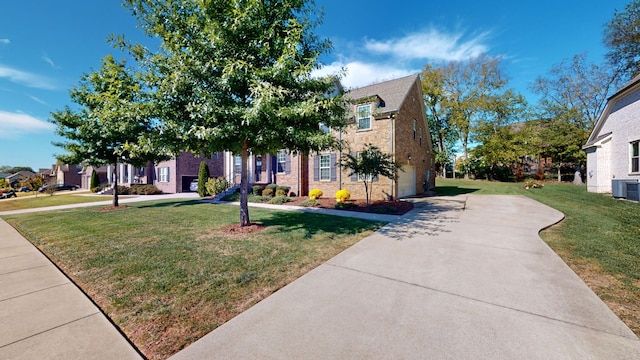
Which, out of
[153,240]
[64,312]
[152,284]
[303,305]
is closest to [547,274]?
[303,305]

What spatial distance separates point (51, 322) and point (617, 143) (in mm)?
22118

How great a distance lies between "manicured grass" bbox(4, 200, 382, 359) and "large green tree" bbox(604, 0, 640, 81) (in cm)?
3202

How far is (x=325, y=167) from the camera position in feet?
49.3

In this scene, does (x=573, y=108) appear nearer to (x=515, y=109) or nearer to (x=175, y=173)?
(x=515, y=109)

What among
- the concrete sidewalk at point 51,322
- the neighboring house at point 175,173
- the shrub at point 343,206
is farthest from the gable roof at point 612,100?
the neighboring house at point 175,173

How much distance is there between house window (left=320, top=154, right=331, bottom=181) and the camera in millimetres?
14852

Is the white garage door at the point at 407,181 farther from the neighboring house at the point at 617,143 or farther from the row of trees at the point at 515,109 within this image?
the row of trees at the point at 515,109

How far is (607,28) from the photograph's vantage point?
21469 millimetres

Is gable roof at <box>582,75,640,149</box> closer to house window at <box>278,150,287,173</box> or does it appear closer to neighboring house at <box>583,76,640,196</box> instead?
neighboring house at <box>583,76,640,196</box>

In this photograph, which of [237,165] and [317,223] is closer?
[317,223]

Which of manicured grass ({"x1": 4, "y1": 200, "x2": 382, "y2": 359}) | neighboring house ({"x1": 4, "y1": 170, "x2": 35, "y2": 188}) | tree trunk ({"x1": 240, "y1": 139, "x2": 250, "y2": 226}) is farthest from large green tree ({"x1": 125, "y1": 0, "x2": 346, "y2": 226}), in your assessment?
neighboring house ({"x1": 4, "y1": 170, "x2": 35, "y2": 188})

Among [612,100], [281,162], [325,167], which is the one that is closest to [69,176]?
[281,162]

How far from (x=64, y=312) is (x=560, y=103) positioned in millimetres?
41671

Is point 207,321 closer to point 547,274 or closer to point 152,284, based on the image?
point 152,284
